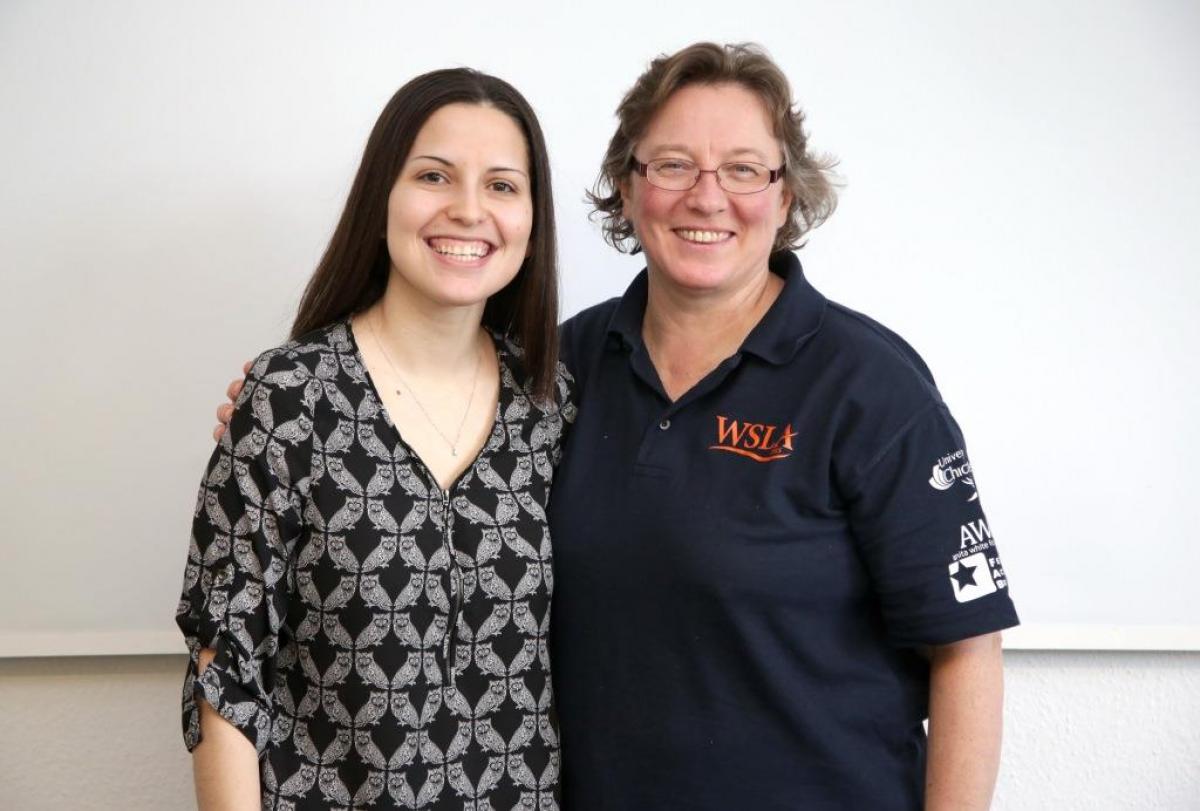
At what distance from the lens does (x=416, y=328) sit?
1.56 m

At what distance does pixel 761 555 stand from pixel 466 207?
626 mm

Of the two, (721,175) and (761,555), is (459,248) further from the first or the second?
(761,555)

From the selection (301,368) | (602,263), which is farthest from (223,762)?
(602,263)

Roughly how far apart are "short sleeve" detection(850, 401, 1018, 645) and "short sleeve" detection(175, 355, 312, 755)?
761 mm

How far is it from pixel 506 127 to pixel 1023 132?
1.13 m

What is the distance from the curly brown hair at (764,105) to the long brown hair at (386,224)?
0.22 m

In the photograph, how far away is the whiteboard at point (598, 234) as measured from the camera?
6.43ft

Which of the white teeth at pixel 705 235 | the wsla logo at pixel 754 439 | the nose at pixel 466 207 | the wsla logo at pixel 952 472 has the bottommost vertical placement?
the wsla logo at pixel 952 472

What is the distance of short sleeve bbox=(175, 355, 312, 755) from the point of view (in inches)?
52.9

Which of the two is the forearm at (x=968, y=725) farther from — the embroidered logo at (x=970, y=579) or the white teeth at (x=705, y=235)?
the white teeth at (x=705, y=235)

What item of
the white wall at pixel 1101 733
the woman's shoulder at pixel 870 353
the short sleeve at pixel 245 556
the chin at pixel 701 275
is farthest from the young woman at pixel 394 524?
the white wall at pixel 1101 733

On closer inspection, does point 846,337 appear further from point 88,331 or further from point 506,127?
point 88,331

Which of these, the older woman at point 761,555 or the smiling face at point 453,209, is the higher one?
the smiling face at point 453,209

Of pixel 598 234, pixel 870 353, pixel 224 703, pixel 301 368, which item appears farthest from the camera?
pixel 598 234
